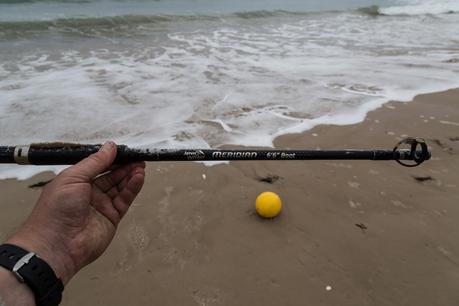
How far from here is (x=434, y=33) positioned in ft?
37.6

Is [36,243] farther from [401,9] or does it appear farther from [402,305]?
[401,9]

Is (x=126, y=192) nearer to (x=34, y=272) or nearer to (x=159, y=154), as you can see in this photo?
(x=159, y=154)

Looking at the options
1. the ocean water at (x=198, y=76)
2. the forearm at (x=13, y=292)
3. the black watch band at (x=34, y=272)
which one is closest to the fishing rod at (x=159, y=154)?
the black watch band at (x=34, y=272)

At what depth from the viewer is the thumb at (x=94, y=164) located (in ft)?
5.57

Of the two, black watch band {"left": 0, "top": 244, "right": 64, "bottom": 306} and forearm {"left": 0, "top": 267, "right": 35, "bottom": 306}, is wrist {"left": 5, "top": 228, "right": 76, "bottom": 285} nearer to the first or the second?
black watch band {"left": 0, "top": 244, "right": 64, "bottom": 306}

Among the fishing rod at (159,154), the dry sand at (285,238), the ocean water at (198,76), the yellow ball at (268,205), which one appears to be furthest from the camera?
the ocean water at (198,76)

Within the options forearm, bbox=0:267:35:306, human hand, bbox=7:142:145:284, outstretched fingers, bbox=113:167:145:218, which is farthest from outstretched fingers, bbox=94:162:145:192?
forearm, bbox=0:267:35:306

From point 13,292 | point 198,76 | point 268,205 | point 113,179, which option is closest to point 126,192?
A: point 113,179

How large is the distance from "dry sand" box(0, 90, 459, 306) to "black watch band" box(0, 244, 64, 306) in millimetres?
811

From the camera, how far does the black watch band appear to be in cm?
134

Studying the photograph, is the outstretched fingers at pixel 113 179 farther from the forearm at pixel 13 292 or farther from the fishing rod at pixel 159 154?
the forearm at pixel 13 292

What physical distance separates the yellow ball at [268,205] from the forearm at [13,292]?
1.72 metres

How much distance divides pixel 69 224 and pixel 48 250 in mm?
168

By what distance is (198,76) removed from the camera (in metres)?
6.60
